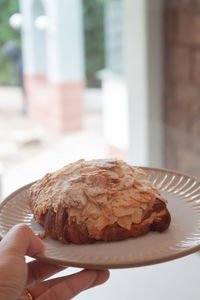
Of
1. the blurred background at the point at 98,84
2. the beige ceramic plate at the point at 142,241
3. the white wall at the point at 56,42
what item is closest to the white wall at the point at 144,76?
the blurred background at the point at 98,84

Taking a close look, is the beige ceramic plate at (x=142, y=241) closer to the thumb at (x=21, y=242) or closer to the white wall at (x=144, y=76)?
the thumb at (x=21, y=242)

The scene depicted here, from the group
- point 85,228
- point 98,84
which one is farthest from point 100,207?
point 98,84

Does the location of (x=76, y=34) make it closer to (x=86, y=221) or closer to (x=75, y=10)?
(x=75, y=10)

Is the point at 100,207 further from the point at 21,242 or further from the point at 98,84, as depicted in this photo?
the point at 98,84

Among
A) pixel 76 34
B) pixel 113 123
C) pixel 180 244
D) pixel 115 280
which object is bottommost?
pixel 113 123

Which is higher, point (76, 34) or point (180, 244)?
point (76, 34)

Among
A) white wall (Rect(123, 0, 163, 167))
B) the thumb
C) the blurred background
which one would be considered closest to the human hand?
the thumb

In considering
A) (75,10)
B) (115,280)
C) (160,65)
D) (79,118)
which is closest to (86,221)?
(115,280)

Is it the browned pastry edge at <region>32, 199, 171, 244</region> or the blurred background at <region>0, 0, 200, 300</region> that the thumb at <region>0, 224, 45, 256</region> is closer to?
the browned pastry edge at <region>32, 199, 171, 244</region>
